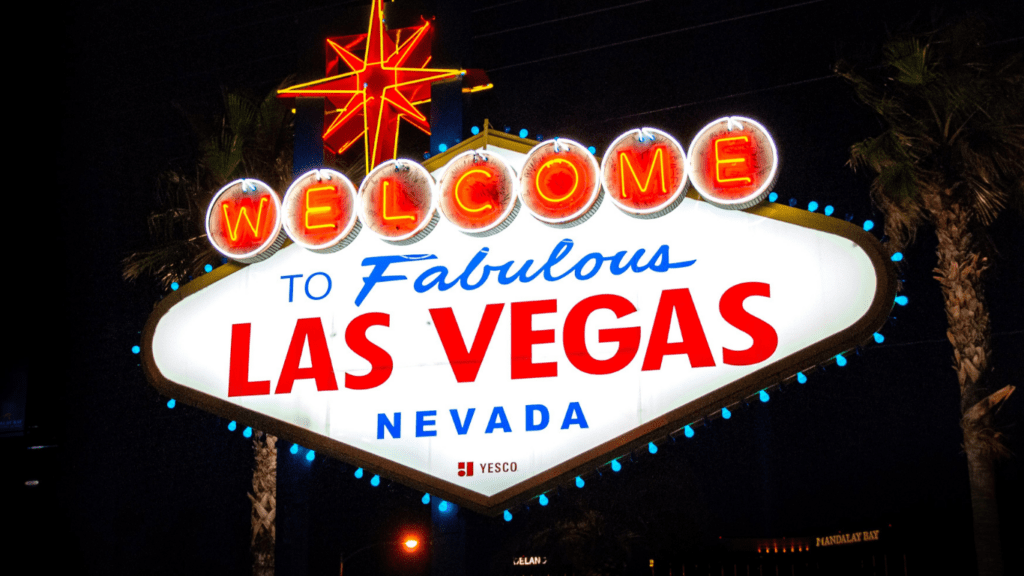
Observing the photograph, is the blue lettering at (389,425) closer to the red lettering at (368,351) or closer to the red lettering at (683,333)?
the red lettering at (368,351)

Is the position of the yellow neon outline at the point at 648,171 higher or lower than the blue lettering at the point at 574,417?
higher

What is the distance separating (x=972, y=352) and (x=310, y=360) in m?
9.38

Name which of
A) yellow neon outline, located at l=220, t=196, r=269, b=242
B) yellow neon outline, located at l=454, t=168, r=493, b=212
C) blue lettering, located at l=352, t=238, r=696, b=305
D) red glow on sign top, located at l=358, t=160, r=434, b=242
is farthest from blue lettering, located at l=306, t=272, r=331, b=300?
yellow neon outline, located at l=454, t=168, r=493, b=212

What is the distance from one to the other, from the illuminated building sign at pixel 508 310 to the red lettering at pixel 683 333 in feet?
0.08

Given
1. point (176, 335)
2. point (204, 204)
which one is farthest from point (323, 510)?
point (176, 335)

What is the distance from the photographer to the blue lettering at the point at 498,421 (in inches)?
457

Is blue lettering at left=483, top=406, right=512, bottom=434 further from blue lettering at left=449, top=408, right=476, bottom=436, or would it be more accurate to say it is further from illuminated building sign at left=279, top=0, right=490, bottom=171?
illuminated building sign at left=279, top=0, right=490, bottom=171

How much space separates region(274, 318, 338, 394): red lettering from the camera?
12508mm

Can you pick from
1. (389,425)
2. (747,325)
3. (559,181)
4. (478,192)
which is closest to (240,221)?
(478,192)

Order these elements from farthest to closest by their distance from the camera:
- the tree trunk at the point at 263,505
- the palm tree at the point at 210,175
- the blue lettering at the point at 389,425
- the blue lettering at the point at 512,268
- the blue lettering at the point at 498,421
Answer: the palm tree at the point at 210,175 < the tree trunk at the point at 263,505 < the blue lettering at the point at 389,425 < the blue lettering at the point at 512,268 < the blue lettering at the point at 498,421

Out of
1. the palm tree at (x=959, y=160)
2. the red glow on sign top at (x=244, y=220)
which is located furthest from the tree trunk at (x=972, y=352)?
the red glow on sign top at (x=244, y=220)

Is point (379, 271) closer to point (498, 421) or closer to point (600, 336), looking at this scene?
point (498, 421)

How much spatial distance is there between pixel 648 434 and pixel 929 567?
1198 centimetres

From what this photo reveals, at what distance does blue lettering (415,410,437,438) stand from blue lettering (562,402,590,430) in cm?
169
